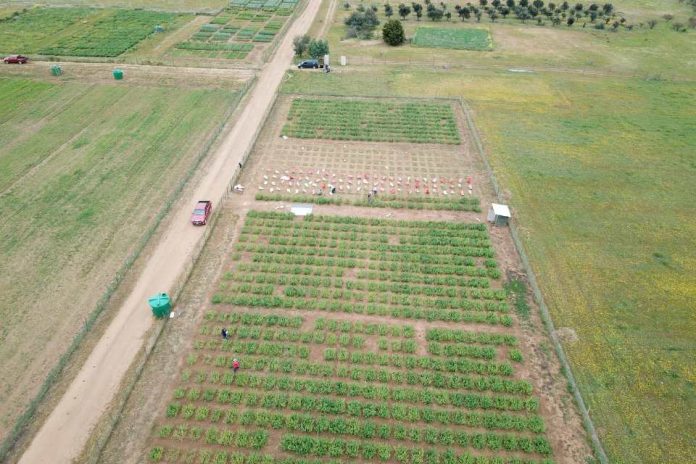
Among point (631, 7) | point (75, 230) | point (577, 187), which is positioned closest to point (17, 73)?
point (75, 230)

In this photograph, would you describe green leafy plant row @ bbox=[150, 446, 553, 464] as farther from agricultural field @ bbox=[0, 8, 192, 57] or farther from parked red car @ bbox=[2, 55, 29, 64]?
parked red car @ bbox=[2, 55, 29, 64]

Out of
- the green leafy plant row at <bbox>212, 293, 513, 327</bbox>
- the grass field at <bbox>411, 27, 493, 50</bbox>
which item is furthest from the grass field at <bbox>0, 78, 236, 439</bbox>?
the grass field at <bbox>411, 27, 493, 50</bbox>

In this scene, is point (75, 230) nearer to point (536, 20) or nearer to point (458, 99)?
point (458, 99)

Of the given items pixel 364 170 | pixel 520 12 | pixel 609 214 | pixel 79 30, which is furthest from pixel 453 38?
pixel 79 30

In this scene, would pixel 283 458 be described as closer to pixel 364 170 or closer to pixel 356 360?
pixel 356 360

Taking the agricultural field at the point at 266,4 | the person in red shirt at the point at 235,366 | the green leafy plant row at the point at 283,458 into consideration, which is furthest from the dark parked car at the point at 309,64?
the green leafy plant row at the point at 283,458

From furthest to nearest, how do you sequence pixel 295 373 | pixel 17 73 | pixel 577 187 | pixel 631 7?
1. pixel 631 7
2. pixel 17 73
3. pixel 577 187
4. pixel 295 373
